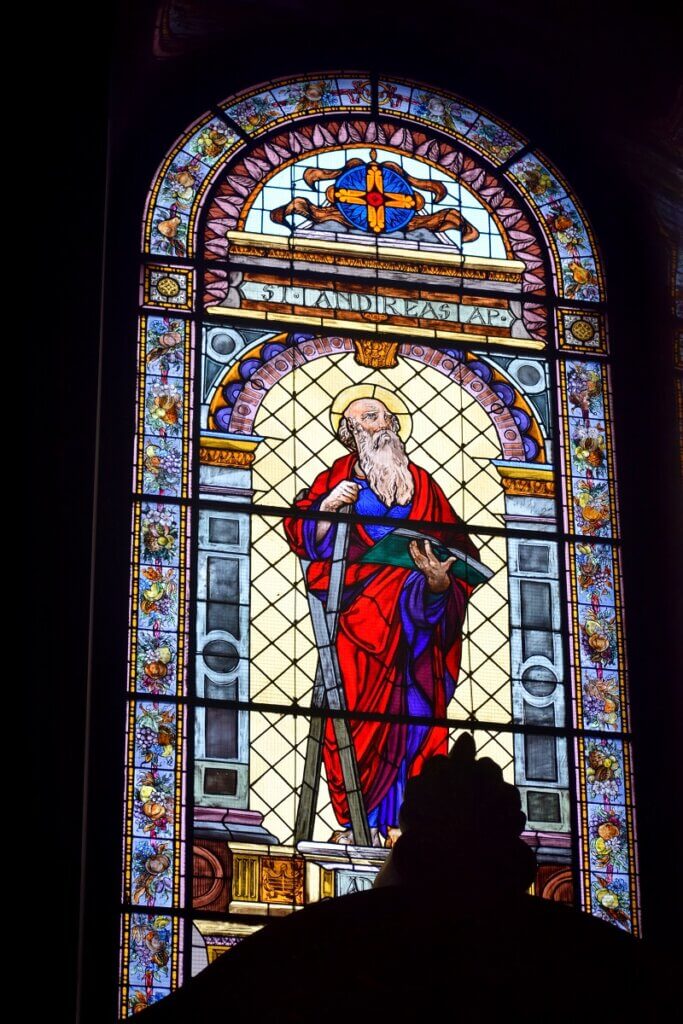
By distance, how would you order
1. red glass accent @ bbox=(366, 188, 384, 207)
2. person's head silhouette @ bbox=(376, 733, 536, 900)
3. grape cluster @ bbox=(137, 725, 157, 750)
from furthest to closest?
red glass accent @ bbox=(366, 188, 384, 207) < grape cluster @ bbox=(137, 725, 157, 750) < person's head silhouette @ bbox=(376, 733, 536, 900)

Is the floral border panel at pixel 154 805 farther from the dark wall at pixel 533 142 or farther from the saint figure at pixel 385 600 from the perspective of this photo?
the saint figure at pixel 385 600

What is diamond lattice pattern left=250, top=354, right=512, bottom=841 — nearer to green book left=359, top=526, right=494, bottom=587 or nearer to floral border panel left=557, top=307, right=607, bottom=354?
green book left=359, top=526, right=494, bottom=587

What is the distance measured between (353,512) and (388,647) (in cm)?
56

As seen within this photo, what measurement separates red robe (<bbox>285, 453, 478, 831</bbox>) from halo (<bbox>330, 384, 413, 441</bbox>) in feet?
0.71

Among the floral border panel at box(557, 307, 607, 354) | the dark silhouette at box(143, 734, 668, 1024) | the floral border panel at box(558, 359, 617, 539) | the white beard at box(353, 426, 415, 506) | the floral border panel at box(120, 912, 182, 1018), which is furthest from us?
the floral border panel at box(557, 307, 607, 354)

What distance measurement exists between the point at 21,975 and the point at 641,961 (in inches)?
64.9

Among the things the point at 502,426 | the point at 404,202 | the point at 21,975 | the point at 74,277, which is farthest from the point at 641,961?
the point at 404,202

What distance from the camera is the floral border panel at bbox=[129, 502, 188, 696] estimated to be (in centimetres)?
791

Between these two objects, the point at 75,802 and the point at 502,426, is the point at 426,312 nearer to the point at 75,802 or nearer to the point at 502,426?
the point at 502,426

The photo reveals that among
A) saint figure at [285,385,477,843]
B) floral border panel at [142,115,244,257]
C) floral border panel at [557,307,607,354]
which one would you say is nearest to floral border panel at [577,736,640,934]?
saint figure at [285,385,477,843]

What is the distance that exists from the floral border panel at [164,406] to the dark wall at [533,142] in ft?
0.24

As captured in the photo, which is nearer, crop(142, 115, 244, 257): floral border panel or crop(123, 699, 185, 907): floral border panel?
crop(123, 699, 185, 907): floral border panel

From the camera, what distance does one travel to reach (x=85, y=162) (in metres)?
6.53

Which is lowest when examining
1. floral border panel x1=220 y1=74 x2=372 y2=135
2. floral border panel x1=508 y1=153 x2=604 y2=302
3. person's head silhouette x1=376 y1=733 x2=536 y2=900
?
person's head silhouette x1=376 y1=733 x2=536 y2=900
